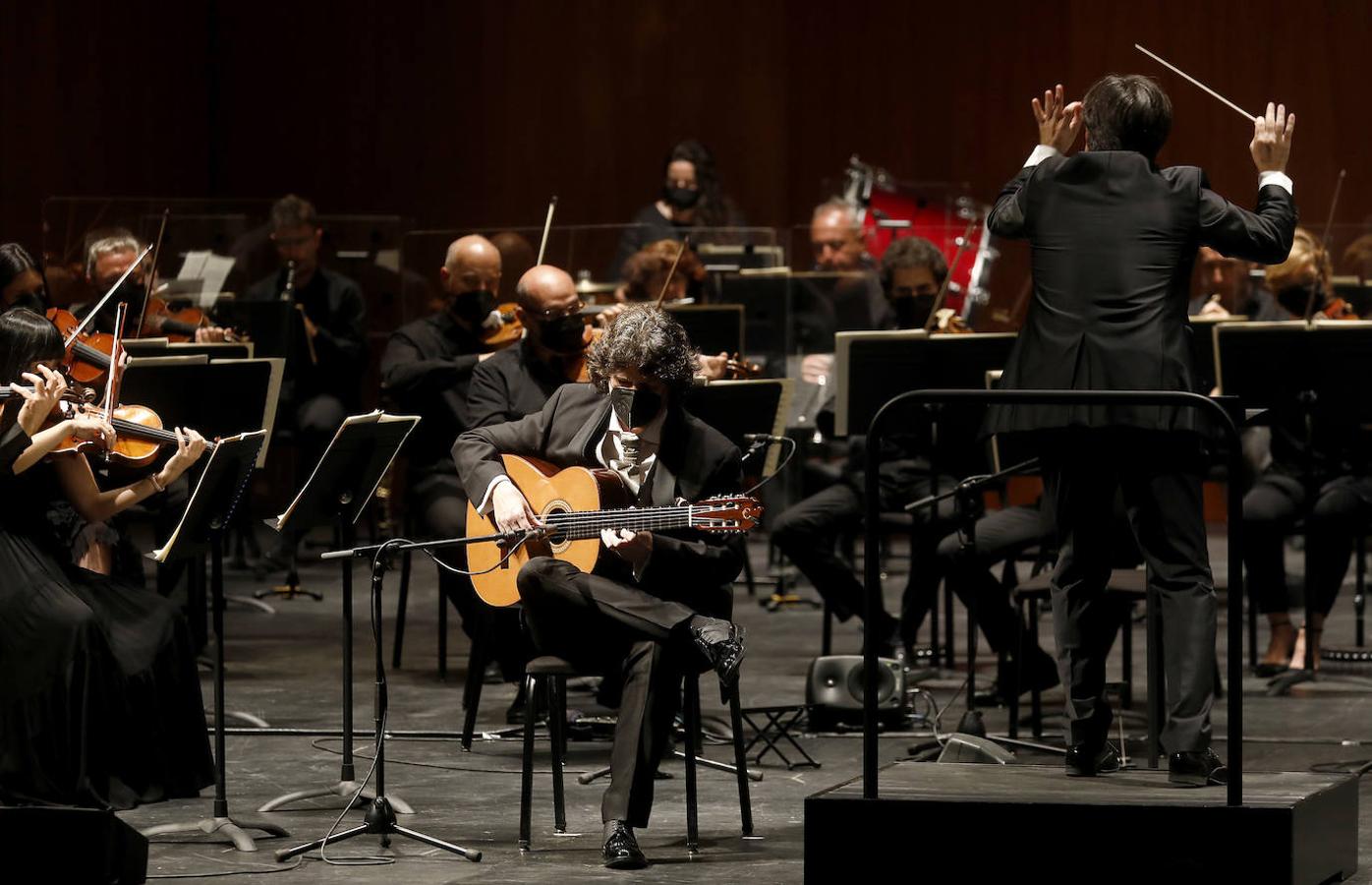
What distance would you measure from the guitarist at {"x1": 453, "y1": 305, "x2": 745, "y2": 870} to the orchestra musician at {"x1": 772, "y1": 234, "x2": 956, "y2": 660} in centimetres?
195

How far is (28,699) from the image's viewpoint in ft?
15.2

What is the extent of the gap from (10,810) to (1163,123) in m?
2.61

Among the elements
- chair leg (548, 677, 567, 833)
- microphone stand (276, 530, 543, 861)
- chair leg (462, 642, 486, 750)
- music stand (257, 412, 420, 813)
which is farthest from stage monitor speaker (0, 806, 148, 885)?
chair leg (462, 642, 486, 750)

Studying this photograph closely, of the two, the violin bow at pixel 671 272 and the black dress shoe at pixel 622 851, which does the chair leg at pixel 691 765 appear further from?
the violin bow at pixel 671 272

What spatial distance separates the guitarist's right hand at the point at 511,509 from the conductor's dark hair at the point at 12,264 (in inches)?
86.1

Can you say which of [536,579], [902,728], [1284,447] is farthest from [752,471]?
[1284,447]

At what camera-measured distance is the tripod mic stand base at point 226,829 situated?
462cm

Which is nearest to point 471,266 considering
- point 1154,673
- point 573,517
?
point 573,517

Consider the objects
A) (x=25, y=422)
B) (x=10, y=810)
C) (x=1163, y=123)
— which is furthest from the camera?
(x=25, y=422)

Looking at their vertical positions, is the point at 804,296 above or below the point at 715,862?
above

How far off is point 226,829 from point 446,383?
8.24ft

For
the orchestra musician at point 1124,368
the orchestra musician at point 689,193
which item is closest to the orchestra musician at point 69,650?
the orchestra musician at point 1124,368

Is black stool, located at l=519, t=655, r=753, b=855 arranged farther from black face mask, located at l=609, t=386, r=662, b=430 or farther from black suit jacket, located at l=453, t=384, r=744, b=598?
black face mask, located at l=609, t=386, r=662, b=430

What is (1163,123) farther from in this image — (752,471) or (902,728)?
(902,728)
